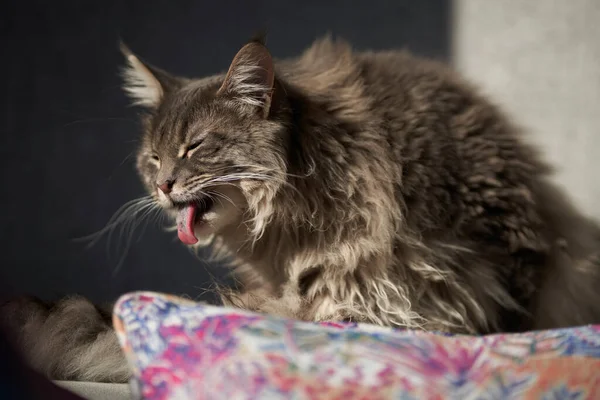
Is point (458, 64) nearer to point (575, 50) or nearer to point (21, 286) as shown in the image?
point (575, 50)

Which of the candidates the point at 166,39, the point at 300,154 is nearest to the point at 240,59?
the point at 300,154

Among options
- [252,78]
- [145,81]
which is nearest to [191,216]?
[252,78]

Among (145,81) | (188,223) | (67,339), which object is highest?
(145,81)

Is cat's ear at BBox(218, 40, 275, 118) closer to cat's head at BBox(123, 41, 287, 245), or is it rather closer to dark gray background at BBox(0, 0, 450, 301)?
cat's head at BBox(123, 41, 287, 245)

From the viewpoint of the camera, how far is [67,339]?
1543mm

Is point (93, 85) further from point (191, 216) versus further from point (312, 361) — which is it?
point (312, 361)

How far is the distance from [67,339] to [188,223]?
380 millimetres

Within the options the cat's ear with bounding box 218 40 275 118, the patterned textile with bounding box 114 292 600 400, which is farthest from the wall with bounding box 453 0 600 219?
the patterned textile with bounding box 114 292 600 400

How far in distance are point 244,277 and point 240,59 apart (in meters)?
0.65

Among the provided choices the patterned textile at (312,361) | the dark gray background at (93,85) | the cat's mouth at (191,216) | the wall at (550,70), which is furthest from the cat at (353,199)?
the dark gray background at (93,85)

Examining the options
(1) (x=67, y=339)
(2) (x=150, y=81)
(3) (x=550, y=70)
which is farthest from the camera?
(3) (x=550, y=70)

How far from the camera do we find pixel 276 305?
1.73 metres

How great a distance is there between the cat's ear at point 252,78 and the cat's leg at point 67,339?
24.7 inches

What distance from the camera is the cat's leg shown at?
1.48m
